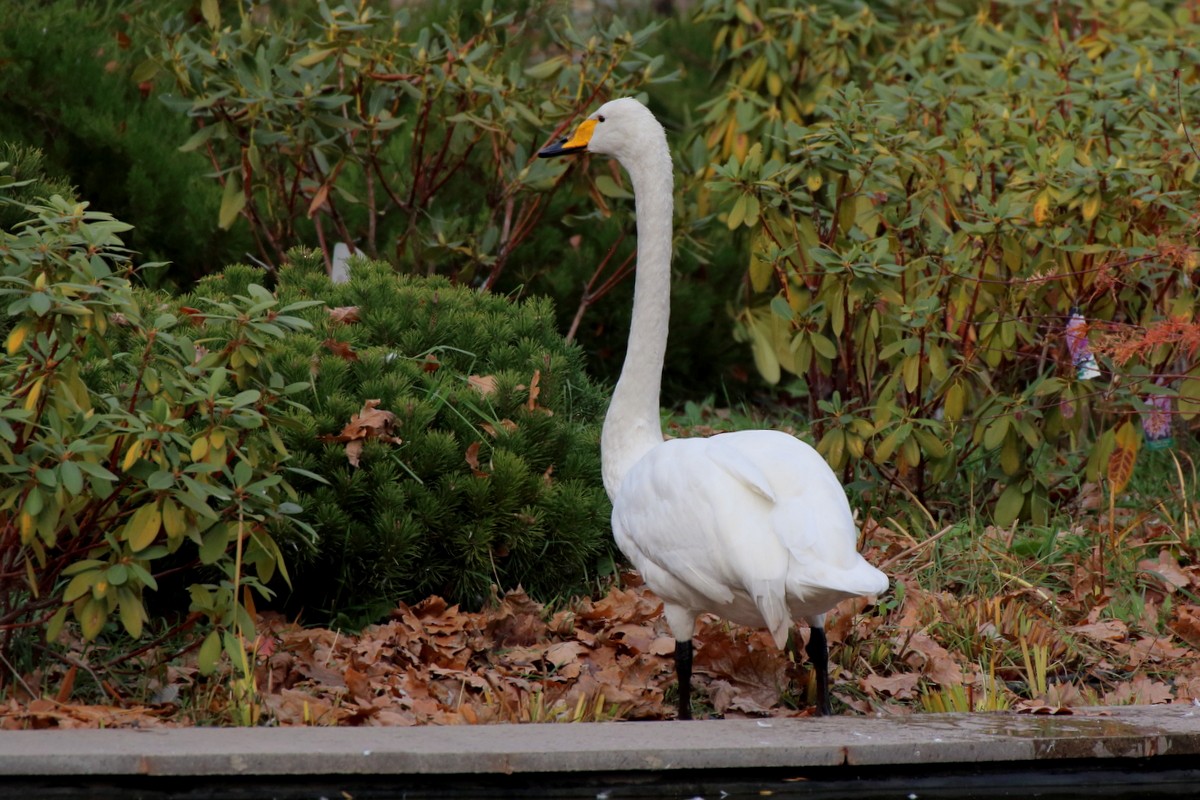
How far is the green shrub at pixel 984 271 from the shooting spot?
18.2 feet

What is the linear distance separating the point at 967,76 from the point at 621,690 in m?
4.69

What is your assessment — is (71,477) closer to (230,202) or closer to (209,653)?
(209,653)

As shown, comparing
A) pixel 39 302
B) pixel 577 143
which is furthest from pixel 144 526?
pixel 577 143

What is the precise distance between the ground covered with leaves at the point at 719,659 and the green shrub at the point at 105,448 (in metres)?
0.28

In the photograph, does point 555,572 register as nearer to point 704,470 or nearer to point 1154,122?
A: point 704,470

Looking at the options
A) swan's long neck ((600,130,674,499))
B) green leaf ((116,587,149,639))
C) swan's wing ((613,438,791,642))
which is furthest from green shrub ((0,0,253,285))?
swan's wing ((613,438,791,642))

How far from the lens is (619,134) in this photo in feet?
16.4

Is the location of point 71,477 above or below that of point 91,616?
above

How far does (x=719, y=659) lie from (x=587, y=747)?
1.38m

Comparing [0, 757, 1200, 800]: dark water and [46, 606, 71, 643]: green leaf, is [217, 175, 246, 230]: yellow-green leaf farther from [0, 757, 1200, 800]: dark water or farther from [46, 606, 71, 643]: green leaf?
[0, 757, 1200, 800]: dark water

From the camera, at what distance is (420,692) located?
4.30m

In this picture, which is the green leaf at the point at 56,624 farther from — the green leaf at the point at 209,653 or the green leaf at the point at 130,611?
the green leaf at the point at 209,653

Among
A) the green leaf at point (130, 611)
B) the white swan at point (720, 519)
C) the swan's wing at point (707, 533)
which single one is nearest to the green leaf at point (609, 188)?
the white swan at point (720, 519)

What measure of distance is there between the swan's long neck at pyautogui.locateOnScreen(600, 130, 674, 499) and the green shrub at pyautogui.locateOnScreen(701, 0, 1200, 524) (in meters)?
0.87
